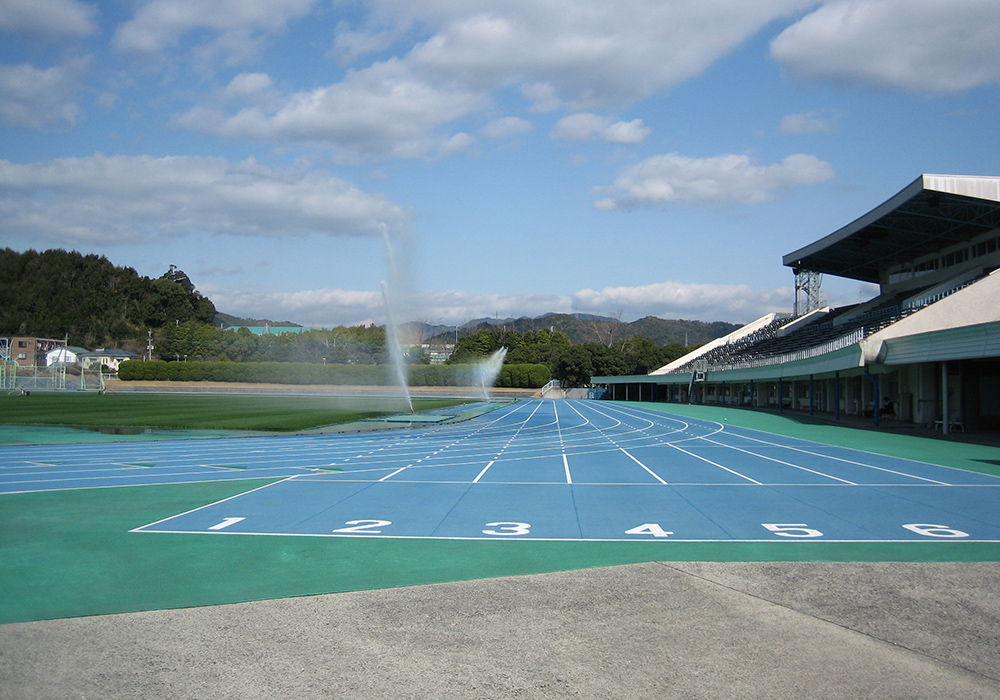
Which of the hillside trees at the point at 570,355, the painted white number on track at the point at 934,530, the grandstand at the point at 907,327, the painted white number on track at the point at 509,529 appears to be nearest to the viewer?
the painted white number on track at the point at 934,530

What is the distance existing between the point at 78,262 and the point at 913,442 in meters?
173

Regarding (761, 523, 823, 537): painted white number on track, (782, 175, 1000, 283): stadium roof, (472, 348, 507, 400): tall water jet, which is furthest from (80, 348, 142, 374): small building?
(761, 523, 823, 537): painted white number on track

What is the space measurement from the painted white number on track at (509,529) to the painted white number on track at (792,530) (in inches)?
147

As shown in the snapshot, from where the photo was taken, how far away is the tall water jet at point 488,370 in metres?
96.9

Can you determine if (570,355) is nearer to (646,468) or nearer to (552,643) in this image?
(646,468)

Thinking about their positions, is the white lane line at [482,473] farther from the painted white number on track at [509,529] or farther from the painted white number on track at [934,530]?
the painted white number on track at [934,530]

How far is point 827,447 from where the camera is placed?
2386 centimetres

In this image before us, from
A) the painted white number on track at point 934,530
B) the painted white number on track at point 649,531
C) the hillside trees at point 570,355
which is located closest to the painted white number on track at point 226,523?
the painted white number on track at point 649,531

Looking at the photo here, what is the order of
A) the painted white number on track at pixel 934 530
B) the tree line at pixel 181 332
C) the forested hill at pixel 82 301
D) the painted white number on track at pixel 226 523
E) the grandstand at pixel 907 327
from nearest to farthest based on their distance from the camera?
1. the painted white number on track at pixel 934 530
2. the painted white number on track at pixel 226 523
3. the grandstand at pixel 907 327
4. the tree line at pixel 181 332
5. the forested hill at pixel 82 301

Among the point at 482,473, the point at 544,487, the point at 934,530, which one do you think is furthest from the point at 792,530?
the point at 482,473

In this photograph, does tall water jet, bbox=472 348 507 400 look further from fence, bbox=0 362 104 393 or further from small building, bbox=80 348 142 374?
small building, bbox=80 348 142 374

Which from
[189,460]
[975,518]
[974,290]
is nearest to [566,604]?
[975,518]

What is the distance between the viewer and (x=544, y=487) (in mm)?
14523

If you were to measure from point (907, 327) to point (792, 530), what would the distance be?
81.2ft
